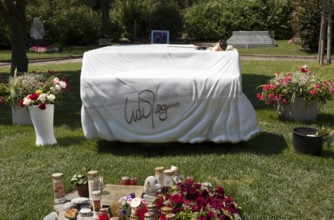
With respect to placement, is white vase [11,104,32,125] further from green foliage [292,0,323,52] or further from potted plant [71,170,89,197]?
green foliage [292,0,323,52]

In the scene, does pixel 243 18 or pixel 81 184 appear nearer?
pixel 81 184

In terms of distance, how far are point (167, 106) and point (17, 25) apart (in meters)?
6.16

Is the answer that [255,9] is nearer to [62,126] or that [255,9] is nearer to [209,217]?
[62,126]

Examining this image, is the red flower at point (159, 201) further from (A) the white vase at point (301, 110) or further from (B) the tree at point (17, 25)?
(B) the tree at point (17, 25)

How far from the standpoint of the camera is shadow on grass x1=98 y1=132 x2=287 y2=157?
18.9 feet

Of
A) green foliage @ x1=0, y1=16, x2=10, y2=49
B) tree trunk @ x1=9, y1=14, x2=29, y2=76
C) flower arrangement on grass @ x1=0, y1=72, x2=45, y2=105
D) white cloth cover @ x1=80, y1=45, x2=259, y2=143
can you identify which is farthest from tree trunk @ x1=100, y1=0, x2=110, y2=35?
white cloth cover @ x1=80, y1=45, x2=259, y2=143

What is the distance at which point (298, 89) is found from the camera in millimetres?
6879

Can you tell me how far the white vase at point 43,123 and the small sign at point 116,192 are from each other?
6.99 feet

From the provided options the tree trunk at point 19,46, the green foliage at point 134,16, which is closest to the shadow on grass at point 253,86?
the tree trunk at point 19,46

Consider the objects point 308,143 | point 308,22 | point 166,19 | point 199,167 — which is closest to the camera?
point 199,167

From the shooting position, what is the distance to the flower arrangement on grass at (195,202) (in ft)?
11.5

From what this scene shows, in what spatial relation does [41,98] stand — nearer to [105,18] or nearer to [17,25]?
[17,25]

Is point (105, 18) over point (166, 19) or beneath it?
over

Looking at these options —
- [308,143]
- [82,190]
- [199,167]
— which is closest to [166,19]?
[308,143]
